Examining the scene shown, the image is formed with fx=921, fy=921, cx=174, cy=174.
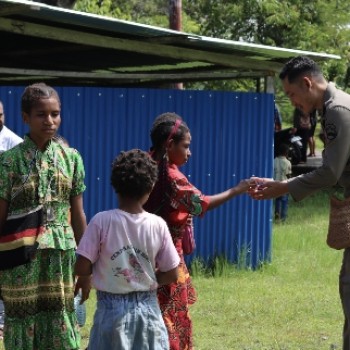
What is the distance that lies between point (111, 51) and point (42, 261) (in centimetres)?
529

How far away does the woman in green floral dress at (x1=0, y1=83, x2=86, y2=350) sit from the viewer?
200 inches

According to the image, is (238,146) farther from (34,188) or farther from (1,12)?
(34,188)

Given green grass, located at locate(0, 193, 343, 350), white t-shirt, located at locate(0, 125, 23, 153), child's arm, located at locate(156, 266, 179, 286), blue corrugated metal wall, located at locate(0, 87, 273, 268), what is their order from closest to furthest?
1. child's arm, located at locate(156, 266, 179, 286)
2. white t-shirt, located at locate(0, 125, 23, 153)
3. green grass, located at locate(0, 193, 343, 350)
4. blue corrugated metal wall, located at locate(0, 87, 273, 268)

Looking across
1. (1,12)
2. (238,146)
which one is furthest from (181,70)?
(1,12)

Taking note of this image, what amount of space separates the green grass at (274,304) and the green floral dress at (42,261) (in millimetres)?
1927

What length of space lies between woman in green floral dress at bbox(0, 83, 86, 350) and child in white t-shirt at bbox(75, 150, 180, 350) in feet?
1.66

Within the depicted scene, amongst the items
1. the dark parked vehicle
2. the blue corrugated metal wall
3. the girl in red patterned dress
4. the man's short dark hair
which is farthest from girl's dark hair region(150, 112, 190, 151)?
the dark parked vehicle

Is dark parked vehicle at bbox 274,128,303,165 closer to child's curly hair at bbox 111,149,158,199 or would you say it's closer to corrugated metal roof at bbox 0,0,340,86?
corrugated metal roof at bbox 0,0,340,86

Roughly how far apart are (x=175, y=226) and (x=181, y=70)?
650cm

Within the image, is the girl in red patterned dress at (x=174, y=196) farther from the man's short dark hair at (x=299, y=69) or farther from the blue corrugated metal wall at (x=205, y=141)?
the blue corrugated metal wall at (x=205, y=141)

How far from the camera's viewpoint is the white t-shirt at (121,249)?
4.59 m

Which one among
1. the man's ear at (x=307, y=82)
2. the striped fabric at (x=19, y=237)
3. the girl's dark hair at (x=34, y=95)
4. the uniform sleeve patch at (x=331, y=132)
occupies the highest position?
the man's ear at (x=307, y=82)

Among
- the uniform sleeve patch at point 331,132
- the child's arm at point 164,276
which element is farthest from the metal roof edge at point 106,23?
the child's arm at point 164,276

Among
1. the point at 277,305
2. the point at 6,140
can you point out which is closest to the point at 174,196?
the point at 6,140
